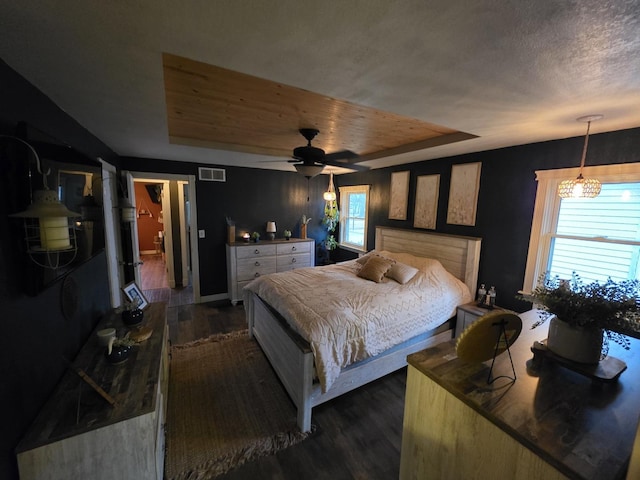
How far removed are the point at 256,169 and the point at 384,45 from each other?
3.97 meters

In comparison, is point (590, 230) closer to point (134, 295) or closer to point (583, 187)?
point (583, 187)

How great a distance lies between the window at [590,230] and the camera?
2.07 meters

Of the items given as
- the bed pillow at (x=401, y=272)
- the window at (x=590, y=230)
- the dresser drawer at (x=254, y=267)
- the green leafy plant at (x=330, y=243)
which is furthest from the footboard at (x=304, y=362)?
the green leafy plant at (x=330, y=243)

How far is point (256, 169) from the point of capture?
15.5ft

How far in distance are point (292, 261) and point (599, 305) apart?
4.10 meters

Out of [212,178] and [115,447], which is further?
[212,178]

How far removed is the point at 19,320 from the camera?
44.3 inches

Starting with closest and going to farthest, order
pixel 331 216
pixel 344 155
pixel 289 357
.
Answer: pixel 289 357 < pixel 344 155 < pixel 331 216

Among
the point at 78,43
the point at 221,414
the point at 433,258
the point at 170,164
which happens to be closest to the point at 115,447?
the point at 221,414

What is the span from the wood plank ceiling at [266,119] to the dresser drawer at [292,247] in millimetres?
1700

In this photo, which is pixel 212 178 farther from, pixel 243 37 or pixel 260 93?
pixel 243 37

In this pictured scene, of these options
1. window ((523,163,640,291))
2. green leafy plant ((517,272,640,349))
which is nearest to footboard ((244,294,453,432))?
window ((523,163,640,291))

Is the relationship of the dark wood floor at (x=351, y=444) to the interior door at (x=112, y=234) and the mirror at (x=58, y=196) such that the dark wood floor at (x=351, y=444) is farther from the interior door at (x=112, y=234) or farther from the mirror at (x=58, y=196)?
the interior door at (x=112, y=234)

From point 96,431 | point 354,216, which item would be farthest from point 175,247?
point 96,431
